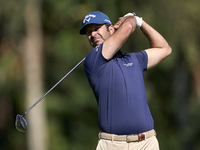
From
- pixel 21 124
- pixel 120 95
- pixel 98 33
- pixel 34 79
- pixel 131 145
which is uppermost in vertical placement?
pixel 98 33

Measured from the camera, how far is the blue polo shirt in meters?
4.23

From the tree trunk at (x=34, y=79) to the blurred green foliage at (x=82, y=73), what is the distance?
299 mm

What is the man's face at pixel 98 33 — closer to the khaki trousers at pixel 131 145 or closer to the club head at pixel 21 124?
the khaki trousers at pixel 131 145

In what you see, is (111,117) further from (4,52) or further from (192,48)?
(4,52)

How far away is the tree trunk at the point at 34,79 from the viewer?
14.7 meters

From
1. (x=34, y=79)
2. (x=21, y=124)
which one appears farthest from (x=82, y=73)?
(x=21, y=124)

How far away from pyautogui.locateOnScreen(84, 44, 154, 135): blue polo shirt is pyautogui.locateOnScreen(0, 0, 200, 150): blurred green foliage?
9.39m

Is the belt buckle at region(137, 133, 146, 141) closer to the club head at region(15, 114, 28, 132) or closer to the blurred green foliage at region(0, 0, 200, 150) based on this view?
the club head at region(15, 114, 28, 132)

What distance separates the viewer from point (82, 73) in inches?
647

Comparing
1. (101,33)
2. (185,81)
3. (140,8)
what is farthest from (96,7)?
(101,33)

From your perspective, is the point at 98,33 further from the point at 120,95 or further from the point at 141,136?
the point at 141,136

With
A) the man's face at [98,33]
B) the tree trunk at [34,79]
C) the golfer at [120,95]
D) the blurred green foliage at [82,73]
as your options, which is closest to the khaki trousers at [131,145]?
the golfer at [120,95]

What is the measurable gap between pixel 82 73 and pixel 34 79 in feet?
6.76

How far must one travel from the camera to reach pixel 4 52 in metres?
15.6
